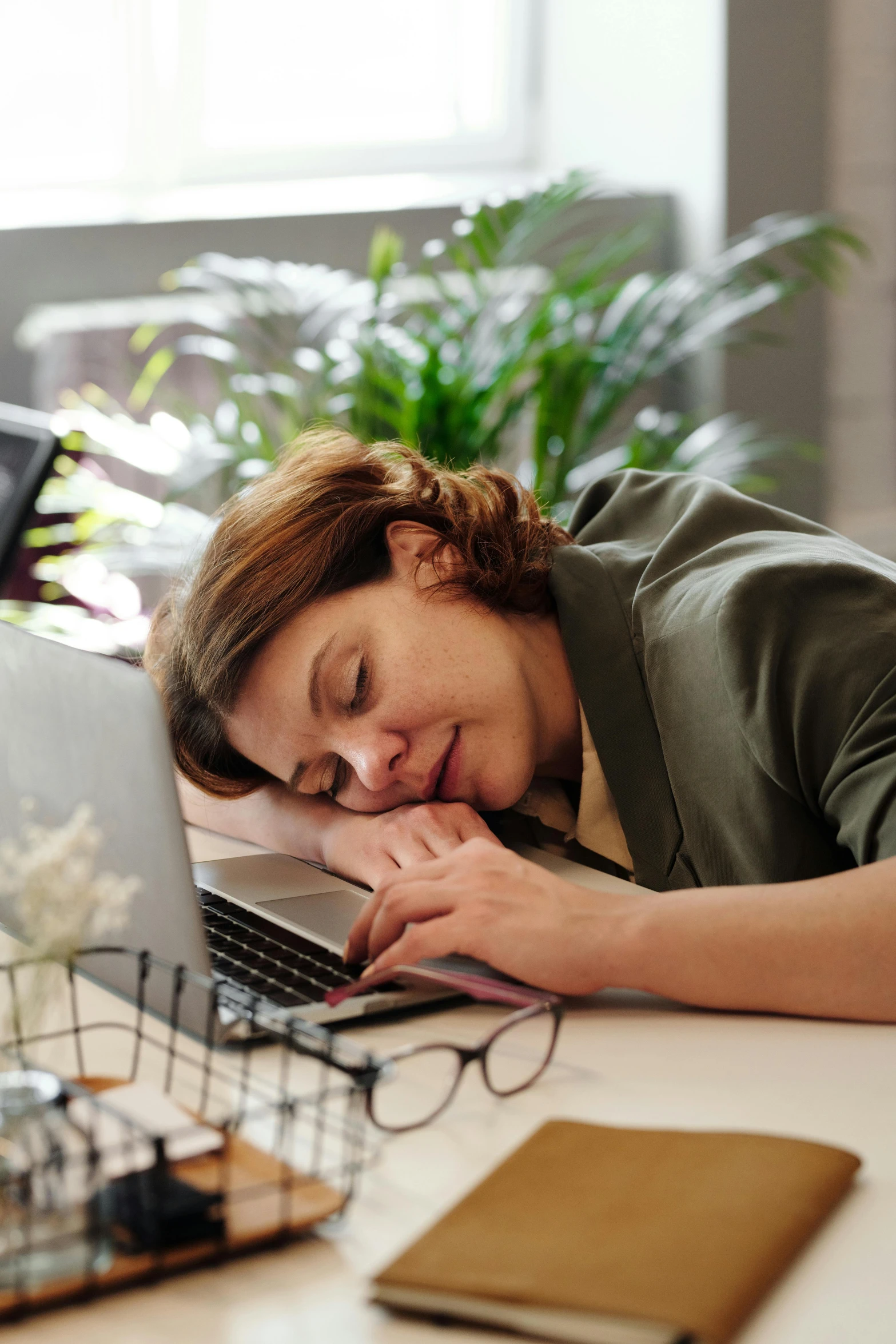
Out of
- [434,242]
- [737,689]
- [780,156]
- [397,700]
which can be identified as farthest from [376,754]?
[780,156]

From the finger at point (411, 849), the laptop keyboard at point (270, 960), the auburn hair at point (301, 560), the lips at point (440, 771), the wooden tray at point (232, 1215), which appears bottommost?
the laptop keyboard at point (270, 960)

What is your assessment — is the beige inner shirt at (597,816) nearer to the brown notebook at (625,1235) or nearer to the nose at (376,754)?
the nose at (376,754)

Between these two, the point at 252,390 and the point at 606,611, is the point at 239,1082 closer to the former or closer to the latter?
the point at 606,611

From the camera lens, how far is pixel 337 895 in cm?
111

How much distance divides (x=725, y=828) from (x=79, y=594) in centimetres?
209

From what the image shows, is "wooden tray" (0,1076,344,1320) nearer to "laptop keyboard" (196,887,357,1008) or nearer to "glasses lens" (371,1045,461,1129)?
"glasses lens" (371,1045,461,1129)

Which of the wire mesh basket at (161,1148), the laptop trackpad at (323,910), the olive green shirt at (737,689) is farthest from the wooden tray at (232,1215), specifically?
the olive green shirt at (737,689)

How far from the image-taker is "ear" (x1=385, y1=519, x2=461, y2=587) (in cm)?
122

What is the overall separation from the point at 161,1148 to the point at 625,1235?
0.60ft

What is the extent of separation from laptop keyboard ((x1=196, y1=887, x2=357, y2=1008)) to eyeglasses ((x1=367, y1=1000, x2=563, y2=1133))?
0.11 metres

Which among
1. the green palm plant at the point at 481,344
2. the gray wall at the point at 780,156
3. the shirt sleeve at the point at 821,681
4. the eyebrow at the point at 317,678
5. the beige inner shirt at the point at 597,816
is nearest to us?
the shirt sleeve at the point at 821,681

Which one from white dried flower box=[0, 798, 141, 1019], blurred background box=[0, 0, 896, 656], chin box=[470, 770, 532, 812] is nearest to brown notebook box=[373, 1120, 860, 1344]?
white dried flower box=[0, 798, 141, 1019]

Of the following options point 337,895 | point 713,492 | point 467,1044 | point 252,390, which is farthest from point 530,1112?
point 252,390

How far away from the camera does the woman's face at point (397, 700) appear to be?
1.12 metres
